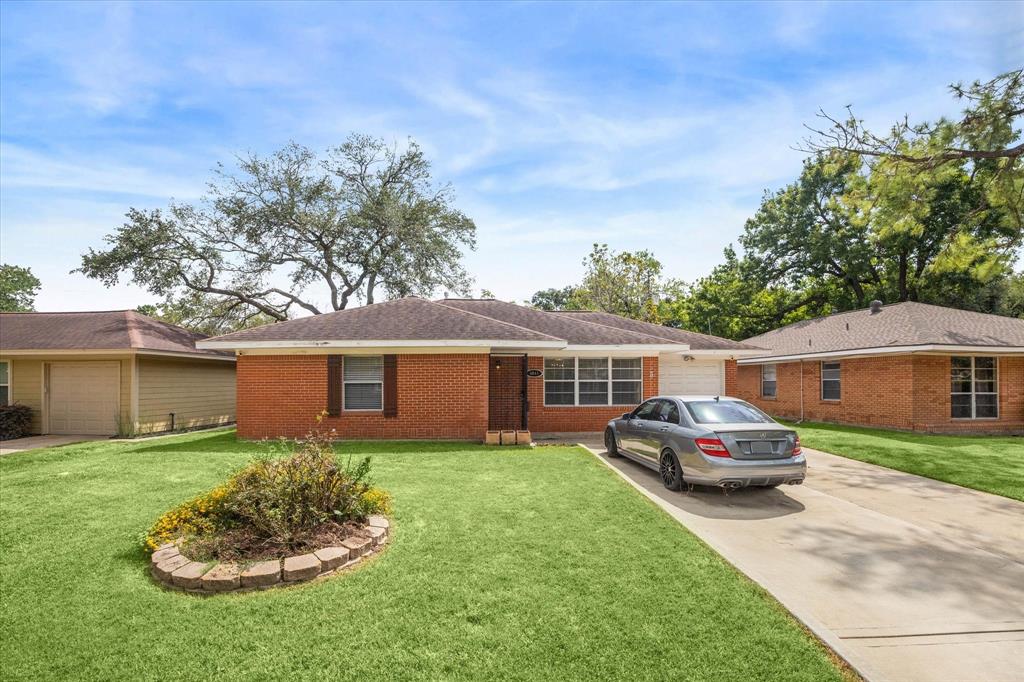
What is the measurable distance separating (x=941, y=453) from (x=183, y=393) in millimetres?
21792

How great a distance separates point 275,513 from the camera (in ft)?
16.3

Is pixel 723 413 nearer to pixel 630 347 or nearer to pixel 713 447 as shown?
pixel 713 447

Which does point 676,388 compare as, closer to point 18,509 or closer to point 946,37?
point 946,37

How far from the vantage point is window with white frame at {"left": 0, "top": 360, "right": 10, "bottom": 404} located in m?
15.5

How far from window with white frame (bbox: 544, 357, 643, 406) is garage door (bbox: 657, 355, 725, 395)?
1.73m

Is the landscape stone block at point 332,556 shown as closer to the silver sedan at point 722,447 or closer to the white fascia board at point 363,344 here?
the silver sedan at point 722,447

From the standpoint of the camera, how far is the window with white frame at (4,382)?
609 inches

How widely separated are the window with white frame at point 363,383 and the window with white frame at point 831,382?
16142 millimetres

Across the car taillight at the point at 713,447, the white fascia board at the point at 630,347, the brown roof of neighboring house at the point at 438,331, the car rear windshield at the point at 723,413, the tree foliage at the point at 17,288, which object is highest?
the tree foliage at the point at 17,288

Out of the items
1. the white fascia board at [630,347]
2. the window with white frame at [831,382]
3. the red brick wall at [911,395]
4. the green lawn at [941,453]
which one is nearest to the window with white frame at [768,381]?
the window with white frame at [831,382]

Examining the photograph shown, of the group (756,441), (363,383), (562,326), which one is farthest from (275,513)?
(562,326)

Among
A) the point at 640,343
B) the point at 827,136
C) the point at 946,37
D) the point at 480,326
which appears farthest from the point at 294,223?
the point at 946,37

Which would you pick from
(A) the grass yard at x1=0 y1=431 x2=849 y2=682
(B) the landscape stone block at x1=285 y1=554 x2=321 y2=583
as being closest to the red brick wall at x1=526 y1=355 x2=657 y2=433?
(A) the grass yard at x1=0 y1=431 x2=849 y2=682

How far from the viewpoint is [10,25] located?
26.0 feet
